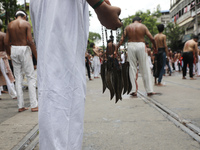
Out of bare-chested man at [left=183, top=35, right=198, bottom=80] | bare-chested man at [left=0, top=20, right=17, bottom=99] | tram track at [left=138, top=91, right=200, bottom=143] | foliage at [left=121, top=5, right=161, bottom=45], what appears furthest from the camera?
foliage at [left=121, top=5, right=161, bottom=45]

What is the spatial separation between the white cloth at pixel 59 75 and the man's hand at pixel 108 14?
14 cm

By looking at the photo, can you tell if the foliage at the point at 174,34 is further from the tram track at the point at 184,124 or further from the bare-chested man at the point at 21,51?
the tram track at the point at 184,124

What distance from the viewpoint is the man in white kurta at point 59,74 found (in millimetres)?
1349

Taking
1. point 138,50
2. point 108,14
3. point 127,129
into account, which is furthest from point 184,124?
point 138,50

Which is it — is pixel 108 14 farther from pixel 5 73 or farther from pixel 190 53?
pixel 190 53

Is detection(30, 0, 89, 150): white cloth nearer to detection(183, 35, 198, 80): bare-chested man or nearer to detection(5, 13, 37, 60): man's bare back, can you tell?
detection(5, 13, 37, 60): man's bare back

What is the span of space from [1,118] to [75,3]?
364cm

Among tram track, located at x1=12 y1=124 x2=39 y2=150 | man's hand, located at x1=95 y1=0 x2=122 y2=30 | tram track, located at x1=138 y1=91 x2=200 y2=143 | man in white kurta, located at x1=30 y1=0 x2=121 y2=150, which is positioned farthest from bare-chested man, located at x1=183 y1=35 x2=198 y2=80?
man in white kurta, located at x1=30 y1=0 x2=121 y2=150

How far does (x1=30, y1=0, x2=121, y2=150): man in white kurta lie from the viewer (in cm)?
135

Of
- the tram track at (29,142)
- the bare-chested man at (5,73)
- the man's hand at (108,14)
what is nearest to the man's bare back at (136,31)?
the bare-chested man at (5,73)

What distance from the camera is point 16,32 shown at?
4.98 m

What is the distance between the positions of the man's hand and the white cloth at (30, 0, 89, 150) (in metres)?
0.14

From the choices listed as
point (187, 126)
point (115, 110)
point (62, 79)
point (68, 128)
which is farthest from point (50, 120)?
point (115, 110)

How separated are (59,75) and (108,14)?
465mm
